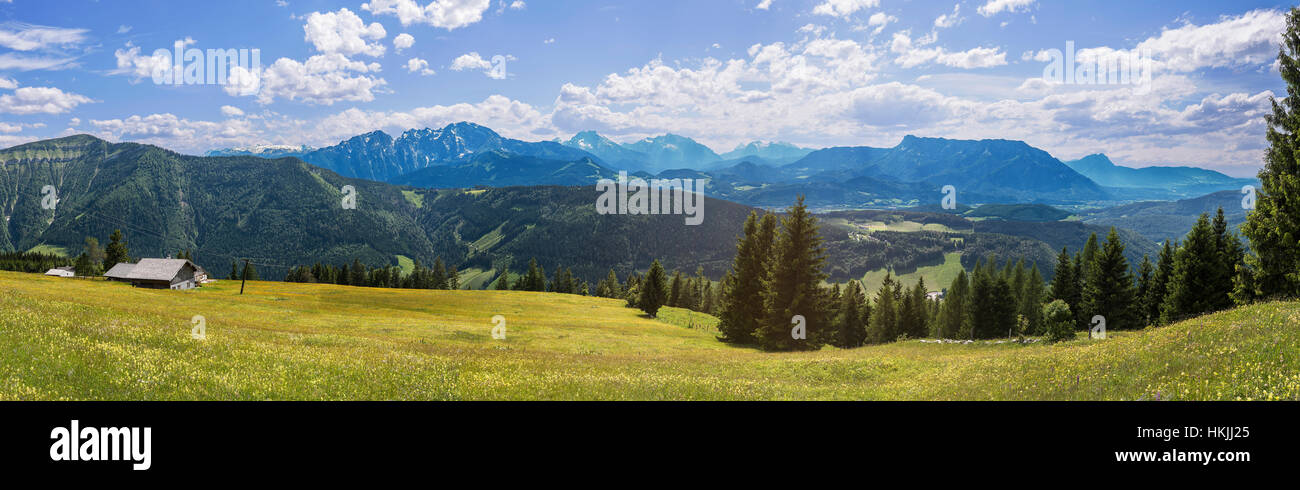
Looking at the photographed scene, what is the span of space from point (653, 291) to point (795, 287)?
35629mm

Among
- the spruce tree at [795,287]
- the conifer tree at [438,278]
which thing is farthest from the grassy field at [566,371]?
the conifer tree at [438,278]

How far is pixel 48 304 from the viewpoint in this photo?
22.3m

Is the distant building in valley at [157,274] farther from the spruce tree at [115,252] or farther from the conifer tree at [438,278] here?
the conifer tree at [438,278]

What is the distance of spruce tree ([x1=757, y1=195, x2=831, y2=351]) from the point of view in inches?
1671

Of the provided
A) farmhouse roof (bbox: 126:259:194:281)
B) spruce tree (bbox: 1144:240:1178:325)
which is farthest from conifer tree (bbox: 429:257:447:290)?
spruce tree (bbox: 1144:240:1178:325)

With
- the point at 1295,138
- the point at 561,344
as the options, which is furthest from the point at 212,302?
the point at 1295,138

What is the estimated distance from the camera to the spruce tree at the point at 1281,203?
27.0 meters

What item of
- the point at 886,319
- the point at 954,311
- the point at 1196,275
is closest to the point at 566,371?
the point at 1196,275

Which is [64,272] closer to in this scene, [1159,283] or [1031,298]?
[1031,298]

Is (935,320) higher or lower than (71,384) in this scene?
lower

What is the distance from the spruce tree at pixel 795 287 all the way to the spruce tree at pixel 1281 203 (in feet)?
79.2

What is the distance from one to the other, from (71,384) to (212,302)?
49.1 m
